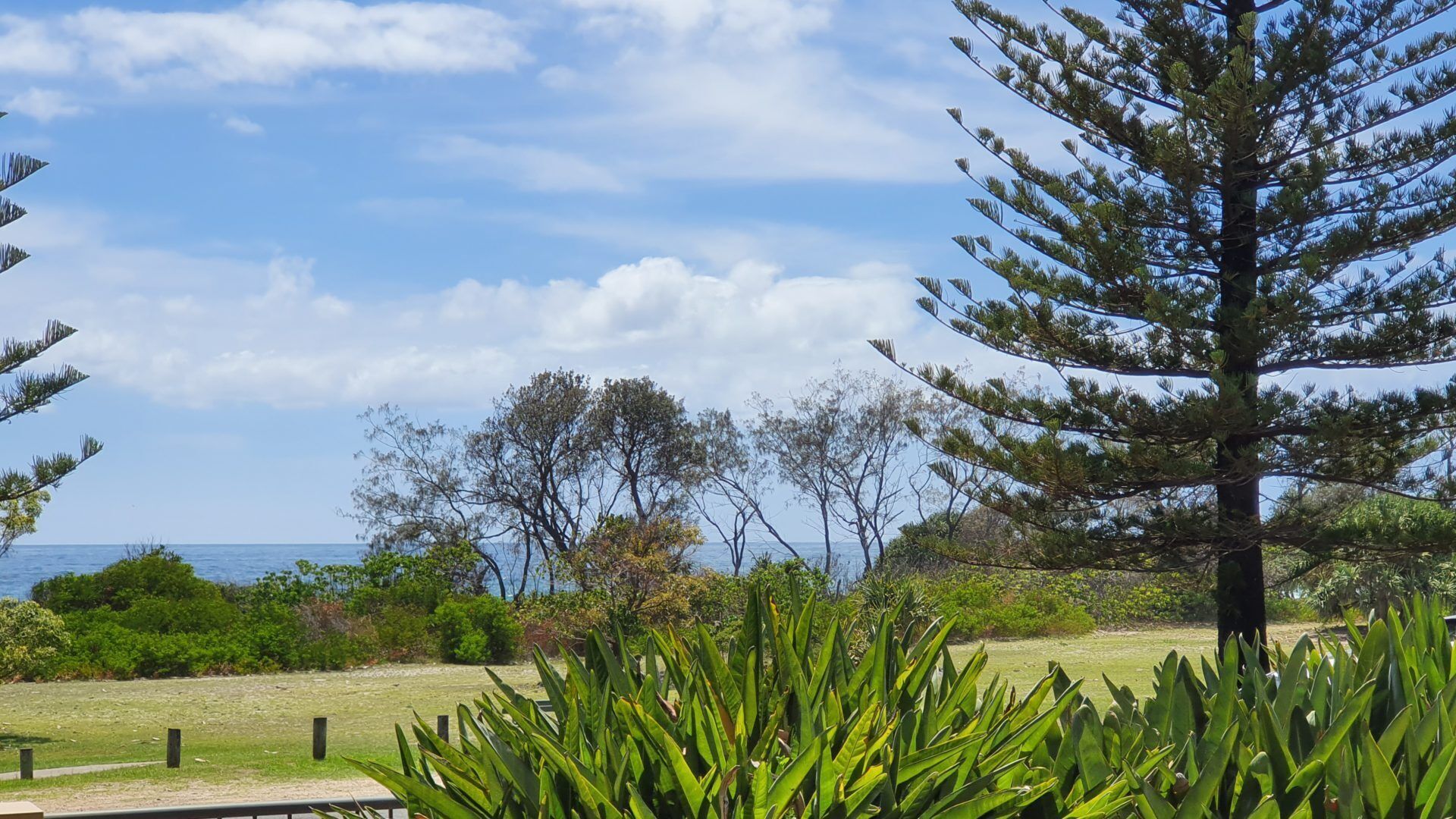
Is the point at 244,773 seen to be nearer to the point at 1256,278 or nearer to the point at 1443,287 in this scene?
the point at 1256,278

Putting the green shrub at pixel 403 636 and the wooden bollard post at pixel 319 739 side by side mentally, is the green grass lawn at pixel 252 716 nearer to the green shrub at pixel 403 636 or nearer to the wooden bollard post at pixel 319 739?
the wooden bollard post at pixel 319 739

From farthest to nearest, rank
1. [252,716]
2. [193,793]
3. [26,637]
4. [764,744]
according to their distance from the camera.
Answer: [252,716] < [26,637] < [193,793] < [764,744]

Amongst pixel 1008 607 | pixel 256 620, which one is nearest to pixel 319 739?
pixel 256 620

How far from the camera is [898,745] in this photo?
178cm

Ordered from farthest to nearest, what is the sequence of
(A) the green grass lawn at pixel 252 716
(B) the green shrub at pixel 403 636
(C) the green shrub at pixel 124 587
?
(C) the green shrub at pixel 124 587 → (B) the green shrub at pixel 403 636 → (A) the green grass lawn at pixel 252 716

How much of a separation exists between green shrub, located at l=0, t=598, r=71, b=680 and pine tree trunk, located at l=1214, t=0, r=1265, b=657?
41.9ft

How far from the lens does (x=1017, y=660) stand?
1694cm

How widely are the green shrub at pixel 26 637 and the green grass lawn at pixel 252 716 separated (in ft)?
2.41

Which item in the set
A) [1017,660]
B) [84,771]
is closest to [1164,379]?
[1017,660]

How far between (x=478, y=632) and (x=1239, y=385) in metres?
14.1

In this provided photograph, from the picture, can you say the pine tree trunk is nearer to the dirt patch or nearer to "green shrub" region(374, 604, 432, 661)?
the dirt patch

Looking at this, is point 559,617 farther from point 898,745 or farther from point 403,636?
point 898,745

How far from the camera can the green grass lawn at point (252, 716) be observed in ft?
30.0

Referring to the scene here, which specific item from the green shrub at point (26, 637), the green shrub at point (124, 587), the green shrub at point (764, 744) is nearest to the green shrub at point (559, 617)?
the green shrub at point (26, 637)
